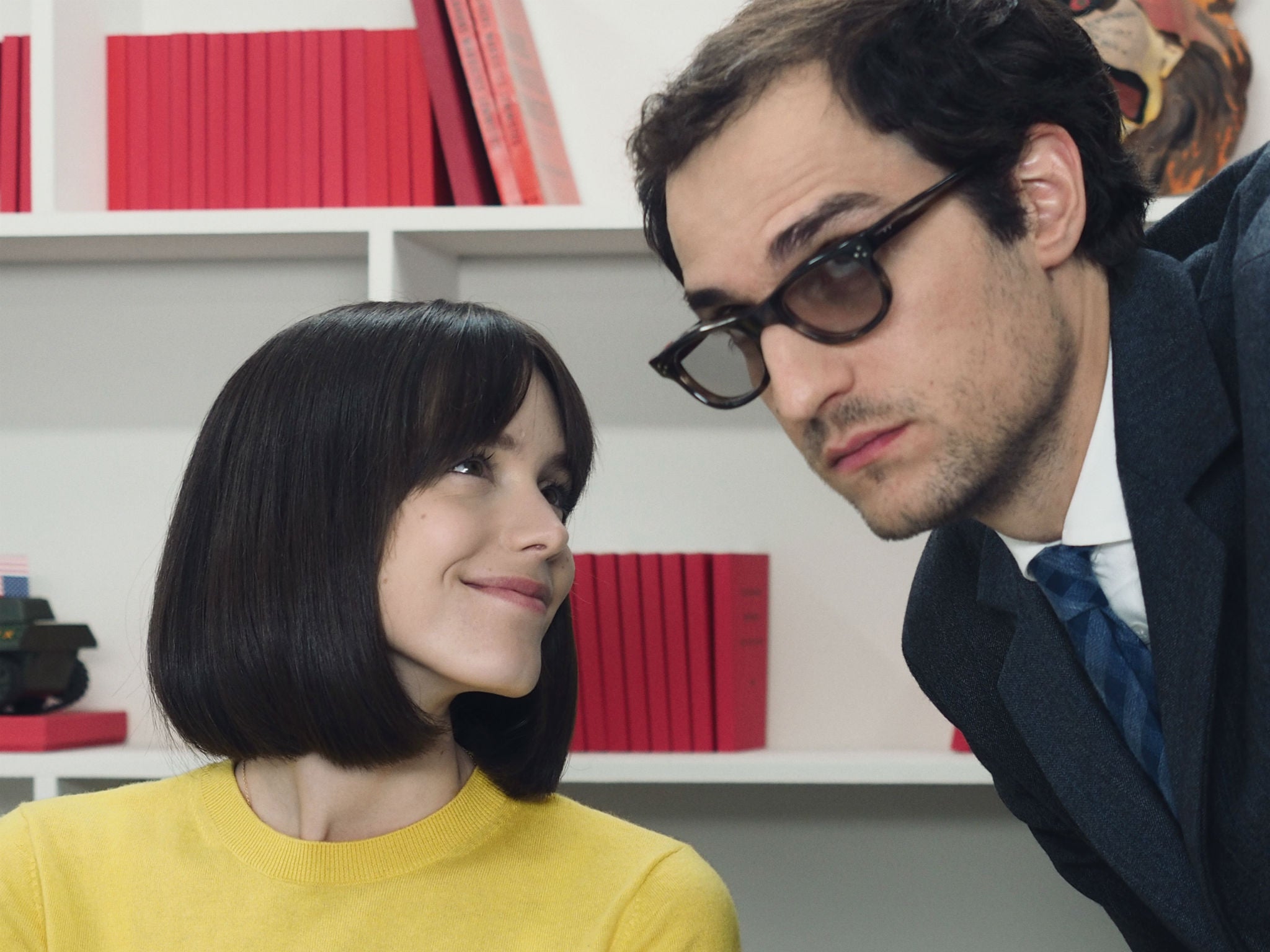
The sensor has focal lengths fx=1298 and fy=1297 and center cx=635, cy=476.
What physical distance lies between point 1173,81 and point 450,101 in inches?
38.8

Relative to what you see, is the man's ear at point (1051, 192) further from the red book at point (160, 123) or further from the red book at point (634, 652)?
the red book at point (160, 123)

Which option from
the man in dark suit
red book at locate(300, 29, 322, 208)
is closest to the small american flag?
red book at locate(300, 29, 322, 208)

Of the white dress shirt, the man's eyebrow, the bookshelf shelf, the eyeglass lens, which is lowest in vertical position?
the bookshelf shelf

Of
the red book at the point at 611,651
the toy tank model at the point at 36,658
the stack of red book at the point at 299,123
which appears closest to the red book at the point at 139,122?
the stack of red book at the point at 299,123

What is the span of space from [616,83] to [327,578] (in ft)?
3.97

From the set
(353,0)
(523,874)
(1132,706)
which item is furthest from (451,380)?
(353,0)

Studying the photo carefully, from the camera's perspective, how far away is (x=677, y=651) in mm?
1843

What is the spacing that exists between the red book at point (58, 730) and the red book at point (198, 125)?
78cm

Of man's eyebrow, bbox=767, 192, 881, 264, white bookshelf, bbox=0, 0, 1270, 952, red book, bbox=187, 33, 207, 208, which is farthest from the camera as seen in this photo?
white bookshelf, bbox=0, 0, 1270, 952

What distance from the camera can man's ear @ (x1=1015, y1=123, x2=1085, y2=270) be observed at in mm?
1130

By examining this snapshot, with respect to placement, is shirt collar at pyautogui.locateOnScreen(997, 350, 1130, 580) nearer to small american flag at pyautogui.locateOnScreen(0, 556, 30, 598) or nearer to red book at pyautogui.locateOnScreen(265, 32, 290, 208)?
red book at pyautogui.locateOnScreen(265, 32, 290, 208)

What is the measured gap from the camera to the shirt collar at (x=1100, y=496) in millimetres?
1098

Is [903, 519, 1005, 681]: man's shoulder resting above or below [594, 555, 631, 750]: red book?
above

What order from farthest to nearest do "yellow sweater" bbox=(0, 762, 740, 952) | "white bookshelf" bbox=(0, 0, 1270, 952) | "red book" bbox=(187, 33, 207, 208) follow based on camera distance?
"white bookshelf" bbox=(0, 0, 1270, 952) < "red book" bbox=(187, 33, 207, 208) < "yellow sweater" bbox=(0, 762, 740, 952)
